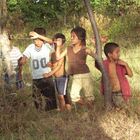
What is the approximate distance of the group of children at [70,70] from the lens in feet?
25.2

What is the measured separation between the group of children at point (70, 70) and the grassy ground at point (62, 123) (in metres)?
0.27

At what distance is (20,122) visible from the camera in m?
6.88

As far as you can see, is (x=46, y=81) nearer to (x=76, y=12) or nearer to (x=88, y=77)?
(x=88, y=77)

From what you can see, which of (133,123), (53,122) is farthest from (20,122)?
(133,123)

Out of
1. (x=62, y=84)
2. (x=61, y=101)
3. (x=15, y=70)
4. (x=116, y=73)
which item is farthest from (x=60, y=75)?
(x=116, y=73)

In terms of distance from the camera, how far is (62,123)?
6988 millimetres

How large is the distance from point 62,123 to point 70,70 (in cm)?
130

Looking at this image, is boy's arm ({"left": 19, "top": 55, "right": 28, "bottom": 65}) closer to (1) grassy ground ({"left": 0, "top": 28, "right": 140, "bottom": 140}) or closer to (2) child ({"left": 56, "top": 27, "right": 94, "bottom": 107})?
(2) child ({"left": 56, "top": 27, "right": 94, "bottom": 107})

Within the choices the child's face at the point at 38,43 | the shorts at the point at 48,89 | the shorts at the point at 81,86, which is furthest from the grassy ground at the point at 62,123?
the child's face at the point at 38,43

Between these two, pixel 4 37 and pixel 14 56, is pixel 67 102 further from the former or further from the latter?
pixel 4 37

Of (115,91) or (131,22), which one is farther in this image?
(131,22)

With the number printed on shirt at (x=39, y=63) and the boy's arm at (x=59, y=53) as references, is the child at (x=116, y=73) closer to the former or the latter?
the boy's arm at (x=59, y=53)

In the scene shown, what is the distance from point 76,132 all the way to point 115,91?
1.19m

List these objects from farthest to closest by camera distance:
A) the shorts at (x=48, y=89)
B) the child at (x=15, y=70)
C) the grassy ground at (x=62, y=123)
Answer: the shorts at (x=48, y=89), the child at (x=15, y=70), the grassy ground at (x=62, y=123)
